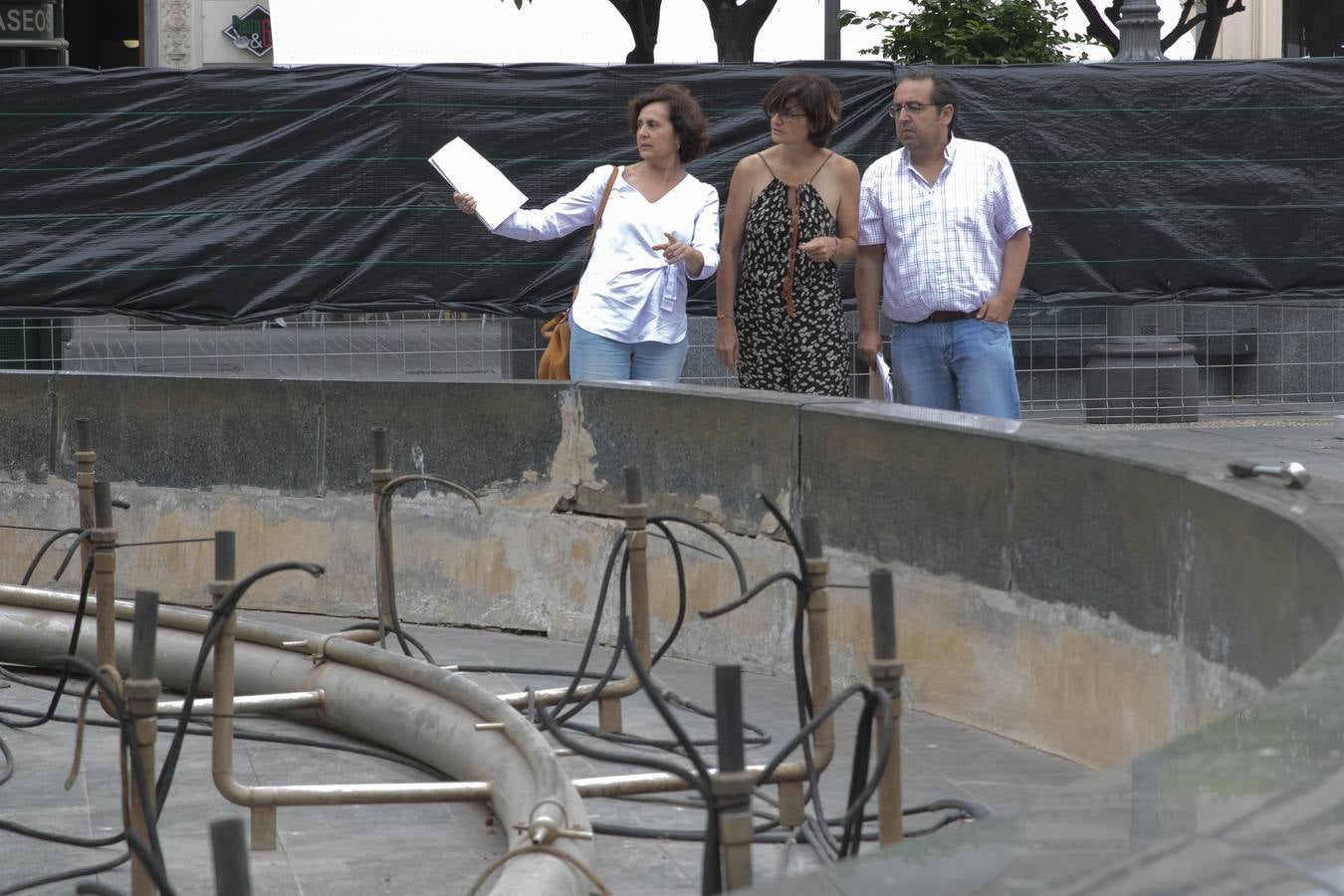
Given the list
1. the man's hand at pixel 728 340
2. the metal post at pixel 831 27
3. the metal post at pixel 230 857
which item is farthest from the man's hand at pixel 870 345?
the metal post at pixel 831 27

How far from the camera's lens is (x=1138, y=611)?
494cm

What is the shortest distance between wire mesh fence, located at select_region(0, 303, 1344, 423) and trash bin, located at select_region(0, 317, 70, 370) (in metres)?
0.07

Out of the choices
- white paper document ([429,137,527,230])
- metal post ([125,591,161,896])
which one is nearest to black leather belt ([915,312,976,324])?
white paper document ([429,137,527,230])

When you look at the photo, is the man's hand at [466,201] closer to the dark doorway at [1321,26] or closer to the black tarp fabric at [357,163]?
the black tarp fabric at [357,163]

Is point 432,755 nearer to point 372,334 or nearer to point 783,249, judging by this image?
point 783,249

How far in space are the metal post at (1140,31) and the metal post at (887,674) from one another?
9972 millimetres

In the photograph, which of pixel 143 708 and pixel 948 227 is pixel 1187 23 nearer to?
pixel 948 227

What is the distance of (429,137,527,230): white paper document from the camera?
8.02 metres

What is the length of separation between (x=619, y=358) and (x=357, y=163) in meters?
3.71

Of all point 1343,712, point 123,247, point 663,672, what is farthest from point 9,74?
point 1343,712

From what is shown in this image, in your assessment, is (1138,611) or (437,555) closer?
(1138,611)

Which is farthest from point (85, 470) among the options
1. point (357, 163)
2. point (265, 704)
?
point (357, 163)

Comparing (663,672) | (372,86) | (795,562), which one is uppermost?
(372,86)

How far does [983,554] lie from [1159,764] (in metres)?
3.36
